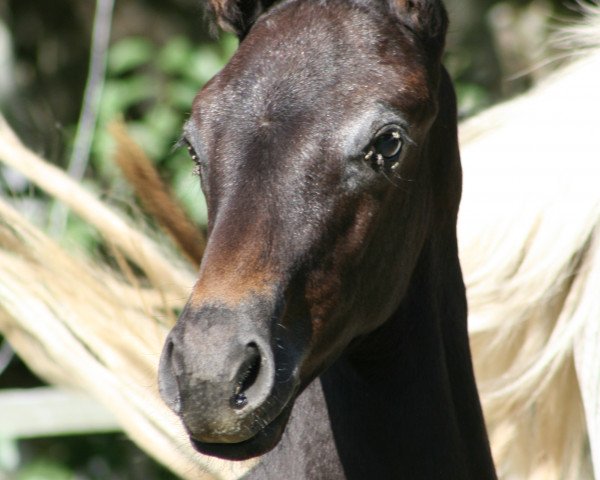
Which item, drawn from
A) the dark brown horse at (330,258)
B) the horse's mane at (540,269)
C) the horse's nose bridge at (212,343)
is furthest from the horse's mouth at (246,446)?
the horse's mane at (540,269)

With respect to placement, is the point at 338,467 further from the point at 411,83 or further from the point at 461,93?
the point at 461,93

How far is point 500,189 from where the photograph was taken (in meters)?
2.33

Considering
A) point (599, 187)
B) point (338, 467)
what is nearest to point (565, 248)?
point (599, 187)

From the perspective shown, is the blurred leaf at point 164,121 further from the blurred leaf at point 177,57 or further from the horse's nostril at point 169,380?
the horse's nostril at point 169,380

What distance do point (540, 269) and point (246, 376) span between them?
1.02 metres

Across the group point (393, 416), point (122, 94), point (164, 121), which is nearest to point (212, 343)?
point (393, 416)

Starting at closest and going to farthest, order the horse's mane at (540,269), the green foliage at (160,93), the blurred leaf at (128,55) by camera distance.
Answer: the horse's mane at (540,269), the green foliage at (160,93), the blurred leaf at (128,55)

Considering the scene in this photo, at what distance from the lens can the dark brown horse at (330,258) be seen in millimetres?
1354

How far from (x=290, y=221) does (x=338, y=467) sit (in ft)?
1.46

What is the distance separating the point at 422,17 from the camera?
166 cm

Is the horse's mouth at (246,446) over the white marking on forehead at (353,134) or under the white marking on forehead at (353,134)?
under

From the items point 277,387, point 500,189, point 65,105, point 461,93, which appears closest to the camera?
point 277,387

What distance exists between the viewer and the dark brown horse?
1354mm

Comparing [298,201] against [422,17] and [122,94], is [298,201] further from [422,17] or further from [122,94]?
[122,94]
